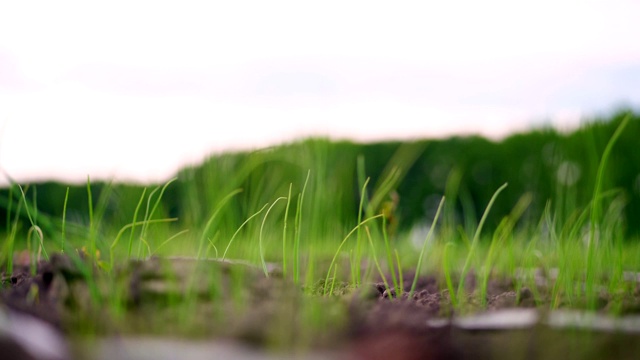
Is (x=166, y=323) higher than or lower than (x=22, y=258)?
higher

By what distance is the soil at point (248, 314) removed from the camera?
3.60 feet

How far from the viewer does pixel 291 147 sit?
4738 mm

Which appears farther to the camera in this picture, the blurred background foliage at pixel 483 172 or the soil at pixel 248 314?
the blurred background foliage at pixel 483 172

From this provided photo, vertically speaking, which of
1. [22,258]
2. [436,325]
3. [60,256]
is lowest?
[22,258]

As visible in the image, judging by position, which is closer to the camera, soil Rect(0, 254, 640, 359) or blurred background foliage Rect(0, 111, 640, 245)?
soil Rect(0, 254, 640, 359)

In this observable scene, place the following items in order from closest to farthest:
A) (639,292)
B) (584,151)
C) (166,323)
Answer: (166,323) → (639,292) → (584,151)

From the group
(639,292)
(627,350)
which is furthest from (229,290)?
(639,292)

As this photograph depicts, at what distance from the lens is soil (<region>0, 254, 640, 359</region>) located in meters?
1.10

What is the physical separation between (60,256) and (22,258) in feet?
6.86

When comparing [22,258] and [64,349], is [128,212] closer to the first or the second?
[22,258]

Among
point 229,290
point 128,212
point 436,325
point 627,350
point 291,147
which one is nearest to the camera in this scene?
point 627,350

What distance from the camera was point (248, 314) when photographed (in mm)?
1206

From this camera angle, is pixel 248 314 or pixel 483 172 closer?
Result: pixel 248 314

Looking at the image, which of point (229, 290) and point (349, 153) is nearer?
point (229, 290)
